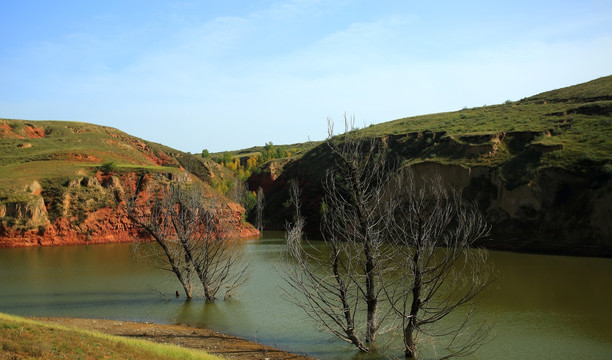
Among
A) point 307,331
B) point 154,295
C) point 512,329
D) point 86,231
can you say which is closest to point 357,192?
point 307,331

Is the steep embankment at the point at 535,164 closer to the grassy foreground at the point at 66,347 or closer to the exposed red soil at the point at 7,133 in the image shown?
the grassy foreground at the point at 66,347

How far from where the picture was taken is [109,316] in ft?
71.9

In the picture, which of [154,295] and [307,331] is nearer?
[307,331]

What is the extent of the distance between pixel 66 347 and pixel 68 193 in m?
50.1

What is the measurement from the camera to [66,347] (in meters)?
12.3

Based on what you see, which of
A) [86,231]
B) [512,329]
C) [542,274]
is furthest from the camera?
[86,231]

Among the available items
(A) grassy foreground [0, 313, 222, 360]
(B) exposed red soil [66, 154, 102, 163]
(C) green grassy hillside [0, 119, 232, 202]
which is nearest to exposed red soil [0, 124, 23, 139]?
(C) green grassy hillside [0, 119, 232, 202]

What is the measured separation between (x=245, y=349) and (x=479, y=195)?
41.4m

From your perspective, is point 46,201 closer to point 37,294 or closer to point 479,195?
point 37,294

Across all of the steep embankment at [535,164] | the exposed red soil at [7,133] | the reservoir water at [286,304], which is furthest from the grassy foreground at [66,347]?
the exposed red soil at [7,133]

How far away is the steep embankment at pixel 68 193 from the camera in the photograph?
52.2 metres

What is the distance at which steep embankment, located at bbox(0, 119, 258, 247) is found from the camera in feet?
171

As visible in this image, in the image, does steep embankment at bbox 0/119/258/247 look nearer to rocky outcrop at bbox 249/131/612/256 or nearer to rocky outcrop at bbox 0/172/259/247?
rocky outcrop at bbox 0/172/259/247

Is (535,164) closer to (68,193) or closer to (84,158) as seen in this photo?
(68,193)
